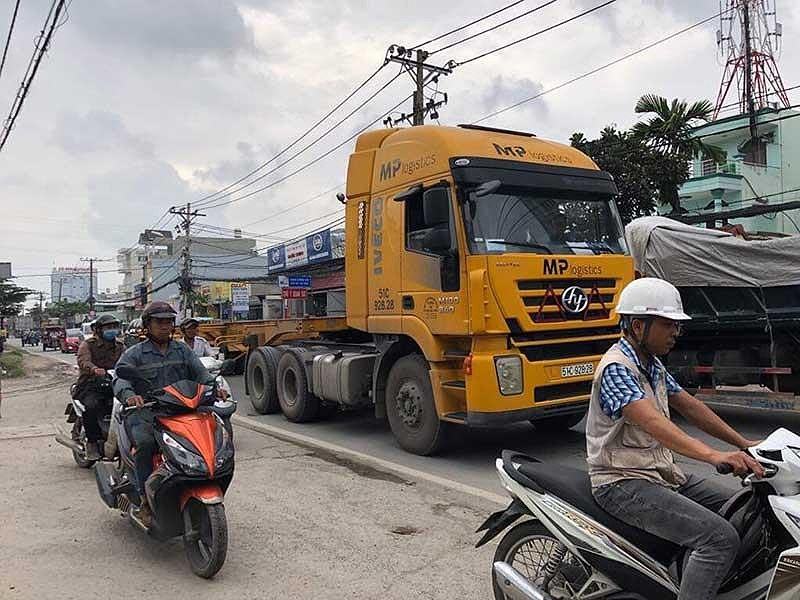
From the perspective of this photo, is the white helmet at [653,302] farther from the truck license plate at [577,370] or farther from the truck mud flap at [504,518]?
the truck license plate at [577,370]

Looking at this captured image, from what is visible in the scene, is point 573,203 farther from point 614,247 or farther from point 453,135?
point 453,135

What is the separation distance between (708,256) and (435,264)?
390cm

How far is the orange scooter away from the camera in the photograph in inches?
167

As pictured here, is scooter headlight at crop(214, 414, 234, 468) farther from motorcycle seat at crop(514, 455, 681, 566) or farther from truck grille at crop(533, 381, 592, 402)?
truck grille at crop(533, 381, 592, 402)

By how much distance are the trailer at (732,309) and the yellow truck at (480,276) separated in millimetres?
1720

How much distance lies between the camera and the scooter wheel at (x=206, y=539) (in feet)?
13.6

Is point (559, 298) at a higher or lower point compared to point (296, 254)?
lower

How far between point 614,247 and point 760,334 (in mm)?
2423

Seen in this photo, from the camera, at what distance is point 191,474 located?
423 centimetres

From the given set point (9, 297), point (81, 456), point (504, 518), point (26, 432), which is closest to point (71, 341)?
point (9, 297)

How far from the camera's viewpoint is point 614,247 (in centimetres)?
771

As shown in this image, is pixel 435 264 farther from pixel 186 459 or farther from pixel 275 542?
pixel 186 459

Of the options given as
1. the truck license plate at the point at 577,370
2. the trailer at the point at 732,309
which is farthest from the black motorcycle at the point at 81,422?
the trailer at the point at 732,309

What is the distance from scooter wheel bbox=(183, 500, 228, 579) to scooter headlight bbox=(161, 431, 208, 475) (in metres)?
0.22
